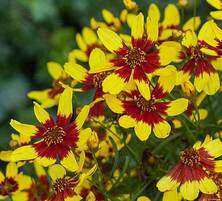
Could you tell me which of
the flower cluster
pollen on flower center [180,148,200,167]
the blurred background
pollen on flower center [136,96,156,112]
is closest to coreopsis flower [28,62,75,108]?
the flower cluster

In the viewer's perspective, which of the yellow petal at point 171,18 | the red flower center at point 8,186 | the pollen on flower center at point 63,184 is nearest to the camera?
the pollen on flower center at point 63,184

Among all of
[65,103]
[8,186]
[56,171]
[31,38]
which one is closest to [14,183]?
[8,186]

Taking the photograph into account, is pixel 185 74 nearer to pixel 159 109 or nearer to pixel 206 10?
pixel 159 109

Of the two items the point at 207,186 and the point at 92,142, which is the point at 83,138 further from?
the point at 207,186

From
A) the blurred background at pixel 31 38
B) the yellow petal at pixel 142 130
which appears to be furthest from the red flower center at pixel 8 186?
the blurred background at pixel 31 38

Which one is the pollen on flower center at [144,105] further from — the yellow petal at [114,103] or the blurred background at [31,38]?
the blurred background at [31,38]

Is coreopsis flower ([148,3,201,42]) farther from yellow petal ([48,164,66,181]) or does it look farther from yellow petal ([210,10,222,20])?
yellow petal ([48,164,66,181])
